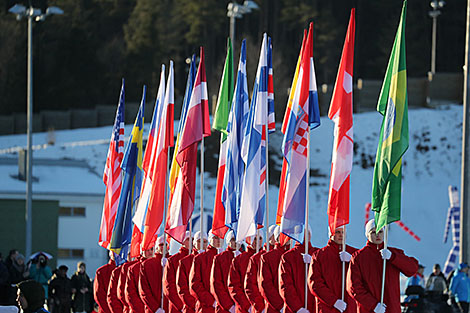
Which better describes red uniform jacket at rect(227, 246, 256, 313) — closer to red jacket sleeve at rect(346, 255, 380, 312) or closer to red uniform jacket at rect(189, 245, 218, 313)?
red uniform jacket at rect(189, 245, 218, 313)

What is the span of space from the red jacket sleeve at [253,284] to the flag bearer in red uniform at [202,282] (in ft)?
3.53

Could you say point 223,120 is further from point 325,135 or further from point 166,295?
point 325,135

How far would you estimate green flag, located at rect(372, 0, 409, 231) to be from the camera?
1263cm

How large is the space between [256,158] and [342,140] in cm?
225

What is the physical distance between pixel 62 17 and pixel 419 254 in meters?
42.1

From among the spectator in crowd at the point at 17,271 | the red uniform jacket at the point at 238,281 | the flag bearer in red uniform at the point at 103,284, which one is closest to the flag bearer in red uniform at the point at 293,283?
the red uniform jacket at the point at 238,281

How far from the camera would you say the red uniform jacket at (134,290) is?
658 inches

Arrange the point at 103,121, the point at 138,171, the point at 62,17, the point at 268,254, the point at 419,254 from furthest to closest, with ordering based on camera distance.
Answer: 1. the point at 62,17
2. the point at 103,121
3. the point at 419,254
4. the point at 138,171
5. the point at 268,254

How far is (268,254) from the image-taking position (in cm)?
1420

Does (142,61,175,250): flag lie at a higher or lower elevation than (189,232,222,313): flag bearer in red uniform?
higher

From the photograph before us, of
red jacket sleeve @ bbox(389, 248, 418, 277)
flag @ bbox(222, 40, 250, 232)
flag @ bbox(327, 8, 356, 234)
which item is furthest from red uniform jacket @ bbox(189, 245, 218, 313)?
red jacket sleeve @ bbox(389, 248, 418, 277)

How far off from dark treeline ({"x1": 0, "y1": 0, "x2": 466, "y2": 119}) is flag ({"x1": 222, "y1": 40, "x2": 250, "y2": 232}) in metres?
54.7

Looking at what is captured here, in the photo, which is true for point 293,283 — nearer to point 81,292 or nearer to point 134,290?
point 134,290

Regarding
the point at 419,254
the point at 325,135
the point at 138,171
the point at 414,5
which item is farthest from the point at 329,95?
the point at 138,171
